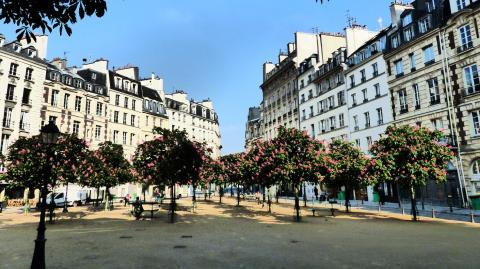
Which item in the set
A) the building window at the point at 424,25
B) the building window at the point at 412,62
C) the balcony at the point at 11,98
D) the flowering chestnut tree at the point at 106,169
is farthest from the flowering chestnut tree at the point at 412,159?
the balcony at the point at 11,98

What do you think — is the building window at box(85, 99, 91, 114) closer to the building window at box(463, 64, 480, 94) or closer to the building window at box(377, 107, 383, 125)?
the building window at box(377, 107, 383, 125)

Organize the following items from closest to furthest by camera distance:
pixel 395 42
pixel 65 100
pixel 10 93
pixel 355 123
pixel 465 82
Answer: pixel 465 82 < pixel 395 42 < pixel 10 93 < pixel 355 123 < pixel 65 100

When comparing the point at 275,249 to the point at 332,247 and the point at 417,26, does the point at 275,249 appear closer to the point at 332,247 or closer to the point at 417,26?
the point at 332,247

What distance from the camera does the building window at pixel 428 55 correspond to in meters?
31.4

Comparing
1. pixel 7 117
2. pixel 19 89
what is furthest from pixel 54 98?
pixel 7 117

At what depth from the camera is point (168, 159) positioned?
68.5 feet

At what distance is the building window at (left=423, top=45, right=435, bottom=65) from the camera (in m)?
31.4

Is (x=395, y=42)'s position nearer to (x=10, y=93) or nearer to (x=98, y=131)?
(x=98, y=131)

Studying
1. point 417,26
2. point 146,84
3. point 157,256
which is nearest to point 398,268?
point 157,256

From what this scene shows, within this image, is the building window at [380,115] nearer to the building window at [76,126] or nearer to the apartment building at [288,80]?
the apartment building at [288,80]

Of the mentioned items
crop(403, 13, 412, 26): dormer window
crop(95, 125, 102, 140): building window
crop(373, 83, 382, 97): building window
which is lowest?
crop(95, 125, 102, 140): building window

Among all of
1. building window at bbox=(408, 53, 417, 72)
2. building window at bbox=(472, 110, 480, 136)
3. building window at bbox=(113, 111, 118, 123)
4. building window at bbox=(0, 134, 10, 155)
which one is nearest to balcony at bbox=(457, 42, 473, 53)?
building window at bbox=(408, 53, 417, 72)

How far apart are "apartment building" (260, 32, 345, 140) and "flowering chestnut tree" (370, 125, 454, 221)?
33308 millimetres

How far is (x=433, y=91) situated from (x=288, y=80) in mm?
30393
